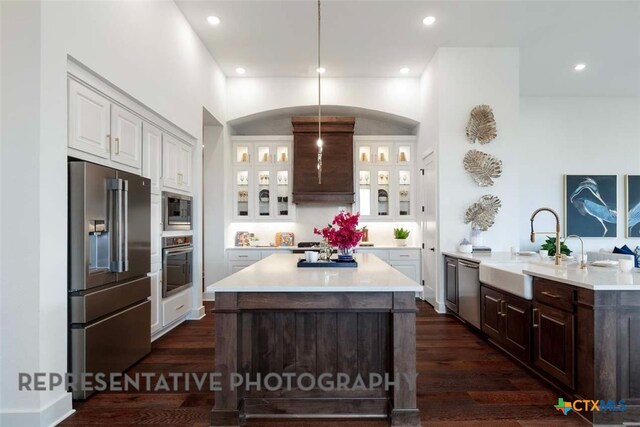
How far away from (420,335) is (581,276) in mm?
1859

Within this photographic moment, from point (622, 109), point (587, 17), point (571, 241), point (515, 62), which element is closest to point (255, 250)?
point (515, 62)

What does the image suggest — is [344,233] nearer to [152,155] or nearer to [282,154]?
[152,155]

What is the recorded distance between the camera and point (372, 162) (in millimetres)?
6008

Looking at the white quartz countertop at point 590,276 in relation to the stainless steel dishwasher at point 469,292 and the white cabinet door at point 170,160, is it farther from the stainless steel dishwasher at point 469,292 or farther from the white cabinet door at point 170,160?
the white cabinet door at point 170,160

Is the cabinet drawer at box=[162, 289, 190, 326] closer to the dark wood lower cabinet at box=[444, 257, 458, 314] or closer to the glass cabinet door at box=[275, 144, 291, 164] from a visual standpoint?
the glass cabinet door at box=[275, 144, 291, 164]

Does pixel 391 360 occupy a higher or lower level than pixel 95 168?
lower

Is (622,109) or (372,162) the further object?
(622,109)

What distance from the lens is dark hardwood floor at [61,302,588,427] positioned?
2.22 m

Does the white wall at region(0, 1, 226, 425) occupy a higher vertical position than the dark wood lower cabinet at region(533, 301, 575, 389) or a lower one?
higher

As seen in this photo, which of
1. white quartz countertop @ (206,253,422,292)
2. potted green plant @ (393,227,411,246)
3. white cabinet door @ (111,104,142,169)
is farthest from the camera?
potted green plant @ (393,227,411,246)

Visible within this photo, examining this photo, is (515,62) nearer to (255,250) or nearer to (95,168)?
(255,250)

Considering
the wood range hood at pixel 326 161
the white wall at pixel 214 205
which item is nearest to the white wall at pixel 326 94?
the wood range hood at pixel 326 161

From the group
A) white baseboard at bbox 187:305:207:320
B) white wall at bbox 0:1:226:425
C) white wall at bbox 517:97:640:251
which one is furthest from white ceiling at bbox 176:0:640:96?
white baseboard at bbox 187:305:207:320

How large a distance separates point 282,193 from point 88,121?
3.63m
